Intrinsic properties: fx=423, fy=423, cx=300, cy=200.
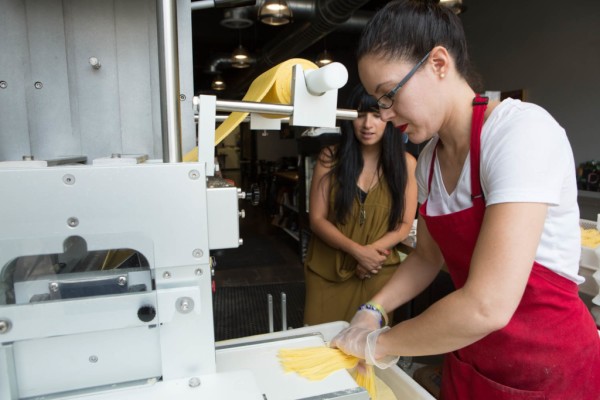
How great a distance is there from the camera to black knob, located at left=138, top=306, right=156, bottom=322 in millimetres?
516

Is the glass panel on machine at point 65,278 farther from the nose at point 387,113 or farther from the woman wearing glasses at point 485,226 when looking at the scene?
the nose at point 387,113

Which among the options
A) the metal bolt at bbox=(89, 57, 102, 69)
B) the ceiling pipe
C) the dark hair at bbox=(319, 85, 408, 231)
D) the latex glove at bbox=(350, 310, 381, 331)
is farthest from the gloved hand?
the ceiling pipe

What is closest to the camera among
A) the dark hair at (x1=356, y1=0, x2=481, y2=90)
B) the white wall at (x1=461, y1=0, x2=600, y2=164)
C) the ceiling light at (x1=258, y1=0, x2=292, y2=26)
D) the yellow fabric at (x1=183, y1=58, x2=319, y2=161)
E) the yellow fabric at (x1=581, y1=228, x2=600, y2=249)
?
the yellow fabric at (x1=183, y1=58, x2=319, y2=161)

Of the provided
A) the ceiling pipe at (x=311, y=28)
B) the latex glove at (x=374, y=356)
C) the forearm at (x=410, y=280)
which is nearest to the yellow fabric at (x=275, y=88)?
the latex glove at (x=374, y=356)

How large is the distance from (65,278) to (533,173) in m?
0.67

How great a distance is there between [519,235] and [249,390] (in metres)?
0.44

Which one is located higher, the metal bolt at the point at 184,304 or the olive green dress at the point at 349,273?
the metal bolt at the point at 184,304

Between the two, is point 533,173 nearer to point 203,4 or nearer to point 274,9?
point 203,4

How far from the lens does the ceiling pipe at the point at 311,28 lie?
3.63 metres

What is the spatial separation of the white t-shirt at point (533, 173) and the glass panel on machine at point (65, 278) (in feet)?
1.78

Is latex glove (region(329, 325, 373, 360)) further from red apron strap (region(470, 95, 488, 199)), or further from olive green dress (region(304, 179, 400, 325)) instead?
olive green dress (region(304, 179, 400, 325))

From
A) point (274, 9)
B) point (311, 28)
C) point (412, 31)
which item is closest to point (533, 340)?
point (412, 31)

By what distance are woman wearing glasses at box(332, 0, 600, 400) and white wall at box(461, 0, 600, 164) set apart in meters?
2.63

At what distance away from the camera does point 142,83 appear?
0.89 meters
